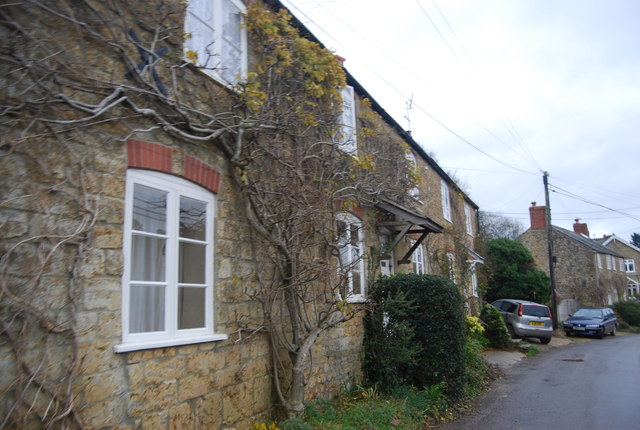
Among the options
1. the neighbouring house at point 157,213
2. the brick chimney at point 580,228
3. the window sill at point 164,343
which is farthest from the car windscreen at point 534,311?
the brick chimney at point 580,228

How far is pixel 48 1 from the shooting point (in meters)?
4.05

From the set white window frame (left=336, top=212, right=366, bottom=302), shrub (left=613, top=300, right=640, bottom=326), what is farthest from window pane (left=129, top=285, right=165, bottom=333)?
shrub (left=613, top=300, right=640, bottom=326)

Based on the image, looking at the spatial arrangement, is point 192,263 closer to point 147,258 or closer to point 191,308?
point 191,308

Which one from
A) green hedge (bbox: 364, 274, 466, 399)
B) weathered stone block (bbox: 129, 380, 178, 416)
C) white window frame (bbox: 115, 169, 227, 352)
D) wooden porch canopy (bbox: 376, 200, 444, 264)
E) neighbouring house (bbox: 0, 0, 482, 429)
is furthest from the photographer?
wooden porch canopy (bbox: 376, 200, 444, 264)

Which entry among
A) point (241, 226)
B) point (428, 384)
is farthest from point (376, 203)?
point (241, 226)

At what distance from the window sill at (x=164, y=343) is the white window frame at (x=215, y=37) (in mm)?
2884

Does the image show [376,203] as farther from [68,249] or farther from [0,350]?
[0,350]

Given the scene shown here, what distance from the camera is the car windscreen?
1811 centimetres

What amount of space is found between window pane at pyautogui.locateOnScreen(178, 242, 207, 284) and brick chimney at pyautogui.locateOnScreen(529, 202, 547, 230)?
3431cm

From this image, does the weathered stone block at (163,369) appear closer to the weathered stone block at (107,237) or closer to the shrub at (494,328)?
the weathered stone block at (107,237)

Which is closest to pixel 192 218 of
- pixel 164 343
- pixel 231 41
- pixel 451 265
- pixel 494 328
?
pixel 164 343

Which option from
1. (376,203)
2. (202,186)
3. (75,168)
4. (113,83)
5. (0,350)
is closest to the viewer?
(0,350)

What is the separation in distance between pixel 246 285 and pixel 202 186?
132 centimetres

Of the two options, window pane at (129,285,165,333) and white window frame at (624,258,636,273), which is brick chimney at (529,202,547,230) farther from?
window pane at (129,285,165,333)
